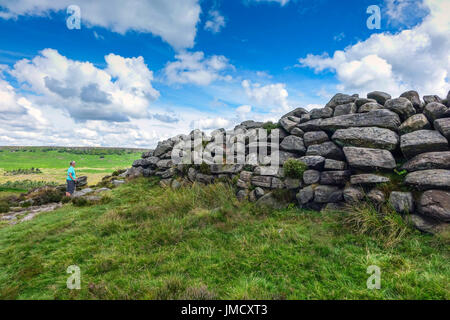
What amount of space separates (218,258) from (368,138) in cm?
743

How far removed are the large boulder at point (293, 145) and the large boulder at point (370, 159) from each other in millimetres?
2218

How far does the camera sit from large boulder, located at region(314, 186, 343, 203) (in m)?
7.63

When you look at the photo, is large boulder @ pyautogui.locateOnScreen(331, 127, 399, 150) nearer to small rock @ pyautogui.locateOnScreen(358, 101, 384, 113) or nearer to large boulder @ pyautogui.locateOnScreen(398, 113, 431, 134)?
large boulder @ pyautogui.locateOnScreen(398, 113, 431, 134)

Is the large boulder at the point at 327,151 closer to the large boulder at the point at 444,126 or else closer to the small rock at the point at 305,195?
the small rock at the point at 305,195

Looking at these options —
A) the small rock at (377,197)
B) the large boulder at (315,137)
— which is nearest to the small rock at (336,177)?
the small rock at (377,197)

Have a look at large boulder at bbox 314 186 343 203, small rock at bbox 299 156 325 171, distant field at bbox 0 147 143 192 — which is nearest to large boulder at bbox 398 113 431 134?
small rock at bbox 299 156 325 171

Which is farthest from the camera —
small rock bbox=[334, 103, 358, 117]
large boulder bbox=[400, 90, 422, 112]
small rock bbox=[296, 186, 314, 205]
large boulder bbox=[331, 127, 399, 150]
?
small rock bbox=[334, 103, 358, 117]

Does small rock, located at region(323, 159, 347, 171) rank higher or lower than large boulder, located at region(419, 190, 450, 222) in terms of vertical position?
higher

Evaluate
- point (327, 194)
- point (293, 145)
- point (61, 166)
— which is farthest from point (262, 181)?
point (61, 166)

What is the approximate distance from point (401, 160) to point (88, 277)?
36.1 feet

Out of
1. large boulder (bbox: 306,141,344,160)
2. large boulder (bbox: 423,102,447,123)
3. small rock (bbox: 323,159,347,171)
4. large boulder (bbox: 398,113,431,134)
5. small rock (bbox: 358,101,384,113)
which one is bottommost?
small rock (bbox: 323,159,347,171)

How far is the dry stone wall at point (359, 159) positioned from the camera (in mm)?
6109

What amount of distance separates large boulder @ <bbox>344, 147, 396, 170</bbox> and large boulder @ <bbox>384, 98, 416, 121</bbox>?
219cm
